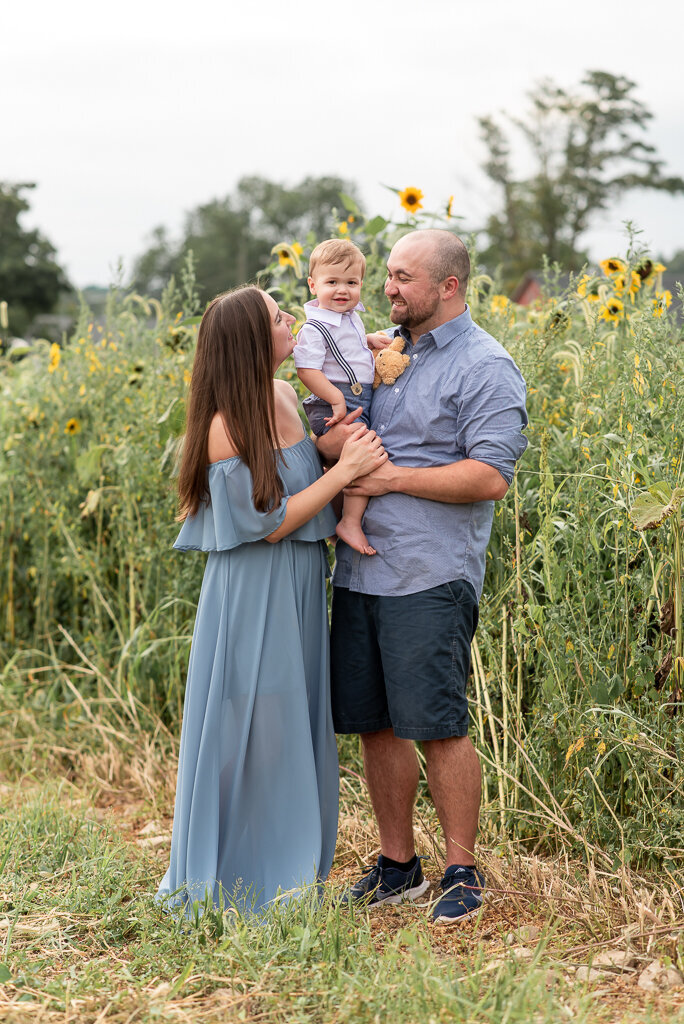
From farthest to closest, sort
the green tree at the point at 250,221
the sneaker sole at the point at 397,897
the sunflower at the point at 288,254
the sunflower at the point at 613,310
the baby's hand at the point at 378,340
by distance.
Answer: the green tree at the point at 250,221, the sunflower at the point at 288,254, the sunflower at the point at 613,310, the baby's hand at the point at 378,340, the sneaker sole at the point at 397,897

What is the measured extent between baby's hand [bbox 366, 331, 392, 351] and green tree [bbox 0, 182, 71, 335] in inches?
900

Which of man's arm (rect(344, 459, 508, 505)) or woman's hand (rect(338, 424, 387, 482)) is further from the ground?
woman's hand (rect(338, 424, 387, 482))

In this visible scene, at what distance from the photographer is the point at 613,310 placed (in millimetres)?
3451

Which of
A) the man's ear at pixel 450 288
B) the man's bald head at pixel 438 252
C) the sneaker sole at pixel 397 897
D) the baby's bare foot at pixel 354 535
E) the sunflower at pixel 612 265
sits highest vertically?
the sunflower at pixel 612 265

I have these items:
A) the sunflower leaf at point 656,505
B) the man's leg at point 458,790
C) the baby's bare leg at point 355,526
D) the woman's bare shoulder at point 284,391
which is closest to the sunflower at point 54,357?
the woman's bare shoulder at point 284,391

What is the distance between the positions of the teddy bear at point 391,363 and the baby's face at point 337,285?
15 cm

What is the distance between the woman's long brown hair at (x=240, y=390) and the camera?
8.51ft

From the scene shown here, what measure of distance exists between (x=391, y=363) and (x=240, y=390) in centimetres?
41

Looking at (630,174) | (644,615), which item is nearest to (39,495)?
(644,615)

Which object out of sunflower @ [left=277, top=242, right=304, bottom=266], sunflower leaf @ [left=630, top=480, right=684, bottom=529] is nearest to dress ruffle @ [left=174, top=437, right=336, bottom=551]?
sunflower leaf @ [left=630, top=480, right=684, bottom=529]

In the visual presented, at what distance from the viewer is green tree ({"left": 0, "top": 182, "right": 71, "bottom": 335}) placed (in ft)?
81.5

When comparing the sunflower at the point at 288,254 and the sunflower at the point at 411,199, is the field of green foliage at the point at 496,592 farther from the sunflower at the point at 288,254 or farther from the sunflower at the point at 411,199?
the sunflower at the point at 411,199

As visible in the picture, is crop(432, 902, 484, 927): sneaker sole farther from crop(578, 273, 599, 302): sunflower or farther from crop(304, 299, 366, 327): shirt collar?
crop(578, 273, 599, 302): sunflower

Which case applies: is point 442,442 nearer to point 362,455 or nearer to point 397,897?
point 362,455
